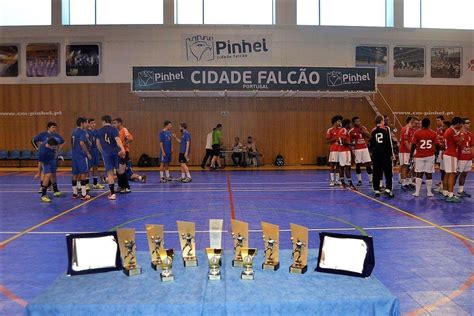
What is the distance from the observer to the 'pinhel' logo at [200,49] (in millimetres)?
22328

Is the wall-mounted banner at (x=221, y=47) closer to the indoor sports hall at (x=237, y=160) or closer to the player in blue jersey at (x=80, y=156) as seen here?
the indoor sports hall at (x=237, y=160)

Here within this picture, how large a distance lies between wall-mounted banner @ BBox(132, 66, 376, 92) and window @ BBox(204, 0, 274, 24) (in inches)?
150

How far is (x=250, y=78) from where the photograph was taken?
803 inches

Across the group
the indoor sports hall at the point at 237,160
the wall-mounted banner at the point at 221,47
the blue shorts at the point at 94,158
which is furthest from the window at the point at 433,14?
the blue shorts at the point at 94,158

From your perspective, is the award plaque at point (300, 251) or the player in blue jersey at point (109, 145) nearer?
the award plaque at point (300, 251)

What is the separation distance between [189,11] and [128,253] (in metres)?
21.3

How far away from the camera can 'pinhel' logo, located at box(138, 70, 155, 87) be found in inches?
796

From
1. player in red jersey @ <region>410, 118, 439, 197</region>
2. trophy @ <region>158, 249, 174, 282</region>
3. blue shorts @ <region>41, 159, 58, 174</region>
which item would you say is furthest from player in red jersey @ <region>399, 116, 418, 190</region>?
trophy @ <region>158, 249, 174, 282</region>

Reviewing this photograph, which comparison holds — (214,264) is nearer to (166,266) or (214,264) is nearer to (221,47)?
(166,266)

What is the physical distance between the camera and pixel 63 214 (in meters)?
9.54

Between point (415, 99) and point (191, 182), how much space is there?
1405cm

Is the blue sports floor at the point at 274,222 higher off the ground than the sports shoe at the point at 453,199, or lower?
lower

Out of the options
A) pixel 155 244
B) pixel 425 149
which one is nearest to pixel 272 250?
pixel 155 244

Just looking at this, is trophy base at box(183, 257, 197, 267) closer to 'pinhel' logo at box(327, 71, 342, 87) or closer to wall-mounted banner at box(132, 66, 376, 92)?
wall-mounted banner at box(132, 66, 376, 92)
